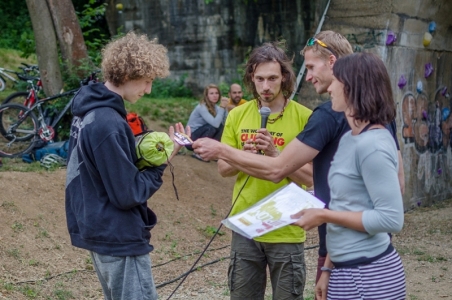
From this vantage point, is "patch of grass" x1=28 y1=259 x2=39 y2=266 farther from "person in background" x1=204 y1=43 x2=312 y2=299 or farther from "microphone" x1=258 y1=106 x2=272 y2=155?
"microphone" x1=258 y1=106 x2=272 y2=155

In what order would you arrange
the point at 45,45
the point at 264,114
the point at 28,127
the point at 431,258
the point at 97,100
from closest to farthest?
the point at 97,100
the point at 264,114
the point at 431,258
the point at 45,45
the point at 28,127

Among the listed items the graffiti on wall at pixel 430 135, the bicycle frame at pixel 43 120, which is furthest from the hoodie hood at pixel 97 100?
the bicycle frame at pixel 43 120

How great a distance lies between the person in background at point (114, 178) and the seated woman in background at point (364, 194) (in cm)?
88

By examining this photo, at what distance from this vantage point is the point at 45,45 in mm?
10453

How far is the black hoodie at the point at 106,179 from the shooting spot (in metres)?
3.26

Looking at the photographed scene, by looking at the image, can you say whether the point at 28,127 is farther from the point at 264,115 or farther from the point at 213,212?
the point at 264,115

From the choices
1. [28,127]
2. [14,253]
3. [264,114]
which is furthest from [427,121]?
[264,114]

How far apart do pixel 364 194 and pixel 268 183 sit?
1144 millimetres

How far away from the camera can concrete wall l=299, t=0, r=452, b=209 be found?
899 cm

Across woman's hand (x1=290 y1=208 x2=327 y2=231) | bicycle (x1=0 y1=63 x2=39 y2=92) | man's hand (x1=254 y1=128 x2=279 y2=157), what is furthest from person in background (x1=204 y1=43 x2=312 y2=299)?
bicycle (x1=0 y1=63 x2=39 y2=92)

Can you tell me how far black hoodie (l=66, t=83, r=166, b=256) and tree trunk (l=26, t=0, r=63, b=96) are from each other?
7.33 m

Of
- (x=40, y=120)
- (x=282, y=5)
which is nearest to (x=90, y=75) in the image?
(x=40, y=120)

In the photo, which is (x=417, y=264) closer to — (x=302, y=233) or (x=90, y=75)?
(x=302, y=233)

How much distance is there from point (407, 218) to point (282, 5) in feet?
16.9
